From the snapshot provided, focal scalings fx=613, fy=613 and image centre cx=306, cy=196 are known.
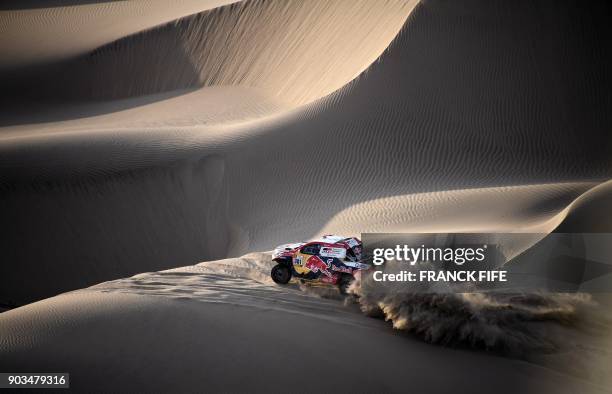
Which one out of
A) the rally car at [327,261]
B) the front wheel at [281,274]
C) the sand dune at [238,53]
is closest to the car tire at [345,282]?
the rally car at [327,261]

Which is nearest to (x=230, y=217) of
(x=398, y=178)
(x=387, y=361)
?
(x=398, y=178)

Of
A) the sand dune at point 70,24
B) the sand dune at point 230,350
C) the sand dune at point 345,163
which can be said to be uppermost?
the sand dune at point 70,24

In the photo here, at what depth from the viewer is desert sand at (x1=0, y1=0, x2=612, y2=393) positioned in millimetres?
8281

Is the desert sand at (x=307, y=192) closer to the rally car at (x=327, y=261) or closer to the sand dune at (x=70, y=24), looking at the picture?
the rally car at (x=327, y=261)

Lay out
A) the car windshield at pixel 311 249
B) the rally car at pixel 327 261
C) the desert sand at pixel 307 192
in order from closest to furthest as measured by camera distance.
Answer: the desert sand at pixel 307 192 → the rally car at pixel 327 261 → the car windshield at pixel 311 249

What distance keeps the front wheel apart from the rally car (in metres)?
0.10

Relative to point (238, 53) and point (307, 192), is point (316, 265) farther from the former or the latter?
point (238, 53)

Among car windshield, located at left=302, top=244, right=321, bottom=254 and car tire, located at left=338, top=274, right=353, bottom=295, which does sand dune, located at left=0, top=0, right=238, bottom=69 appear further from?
car tire, located at left=338, top=274, right=353, bottom=295

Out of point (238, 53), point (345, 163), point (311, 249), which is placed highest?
point (238, 53)

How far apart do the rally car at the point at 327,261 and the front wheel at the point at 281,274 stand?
99 millimetres

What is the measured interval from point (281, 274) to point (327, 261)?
1028mm

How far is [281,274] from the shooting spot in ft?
35.1

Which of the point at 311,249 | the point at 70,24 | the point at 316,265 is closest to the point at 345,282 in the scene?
the point at 316,265

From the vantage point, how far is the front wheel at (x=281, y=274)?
10656 millimetres
